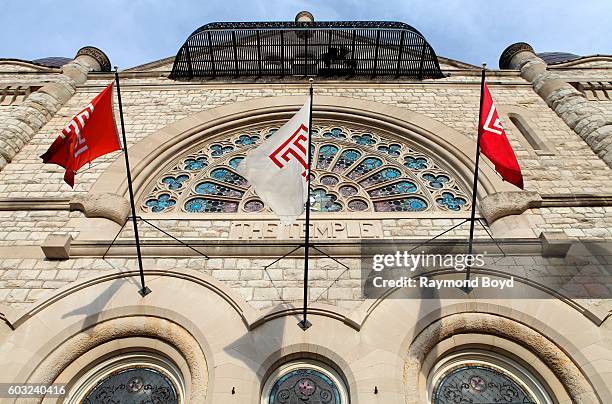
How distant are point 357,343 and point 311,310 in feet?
2.68

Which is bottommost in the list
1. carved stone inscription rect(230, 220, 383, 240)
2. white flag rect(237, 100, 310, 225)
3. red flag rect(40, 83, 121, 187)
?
white flag rect(237, 100, 310, 225)

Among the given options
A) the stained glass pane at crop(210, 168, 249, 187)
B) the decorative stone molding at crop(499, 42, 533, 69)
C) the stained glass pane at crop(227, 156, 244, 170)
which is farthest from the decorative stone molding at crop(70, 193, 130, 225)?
the decorative stone molding at crop(499, 42, 533, 69)

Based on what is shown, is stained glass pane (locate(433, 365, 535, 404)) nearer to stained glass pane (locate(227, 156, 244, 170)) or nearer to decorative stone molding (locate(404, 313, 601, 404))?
decorative stone molding (locate(404, 313, 601, 404))

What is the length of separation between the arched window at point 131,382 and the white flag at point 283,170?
277cm

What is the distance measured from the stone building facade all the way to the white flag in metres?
1.70

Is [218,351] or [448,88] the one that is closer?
[218,351]

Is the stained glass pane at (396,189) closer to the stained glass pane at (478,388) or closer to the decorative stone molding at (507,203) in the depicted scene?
the decorative stone molding at (507,203)

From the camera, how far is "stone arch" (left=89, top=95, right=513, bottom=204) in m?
10.0

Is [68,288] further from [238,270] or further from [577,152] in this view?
[577,152]

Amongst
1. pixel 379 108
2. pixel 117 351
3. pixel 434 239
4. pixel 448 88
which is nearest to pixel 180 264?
pixel 117 351

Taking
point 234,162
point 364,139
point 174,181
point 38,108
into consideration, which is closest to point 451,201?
point 364,139

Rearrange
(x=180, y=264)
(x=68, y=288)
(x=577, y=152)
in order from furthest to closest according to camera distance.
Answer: (x=577, y=152) < (x=180, y=264) < (x=68, y=288)

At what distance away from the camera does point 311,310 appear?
717 centimetres

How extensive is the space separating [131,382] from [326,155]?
21.1ft
